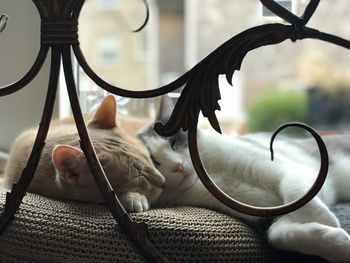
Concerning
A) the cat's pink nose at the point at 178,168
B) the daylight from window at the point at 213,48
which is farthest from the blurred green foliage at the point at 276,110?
the cat's pink nose at the point at 178,168

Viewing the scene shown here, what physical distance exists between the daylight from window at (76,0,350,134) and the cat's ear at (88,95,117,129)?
3846 mm

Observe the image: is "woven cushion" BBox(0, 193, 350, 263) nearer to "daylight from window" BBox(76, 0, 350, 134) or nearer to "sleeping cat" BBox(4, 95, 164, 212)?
"sleeping cat" BBox(4, 95, 164, 212)

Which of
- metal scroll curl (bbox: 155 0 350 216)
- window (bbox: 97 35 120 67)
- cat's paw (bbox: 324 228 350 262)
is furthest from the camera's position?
window (bbox: 97 35 120 67)

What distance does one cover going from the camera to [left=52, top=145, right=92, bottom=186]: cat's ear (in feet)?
3.06

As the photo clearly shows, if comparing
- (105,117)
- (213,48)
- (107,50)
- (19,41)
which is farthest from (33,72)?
(107,50)

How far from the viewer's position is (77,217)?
0.86m

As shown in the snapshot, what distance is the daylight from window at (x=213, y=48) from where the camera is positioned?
5.11m

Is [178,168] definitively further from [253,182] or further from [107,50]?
[107,50]

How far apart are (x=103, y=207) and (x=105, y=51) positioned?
4487mm

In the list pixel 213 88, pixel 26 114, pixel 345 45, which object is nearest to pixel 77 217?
pixel 213 88

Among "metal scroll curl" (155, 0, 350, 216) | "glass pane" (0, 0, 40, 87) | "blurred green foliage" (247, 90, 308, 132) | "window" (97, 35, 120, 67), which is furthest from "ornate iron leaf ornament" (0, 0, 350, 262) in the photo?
"window" (97, 35, 120, 67)

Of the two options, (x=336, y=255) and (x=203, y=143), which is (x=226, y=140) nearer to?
(x=203, y=143)

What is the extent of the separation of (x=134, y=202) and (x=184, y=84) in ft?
0.85

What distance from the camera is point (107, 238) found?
0.82m
